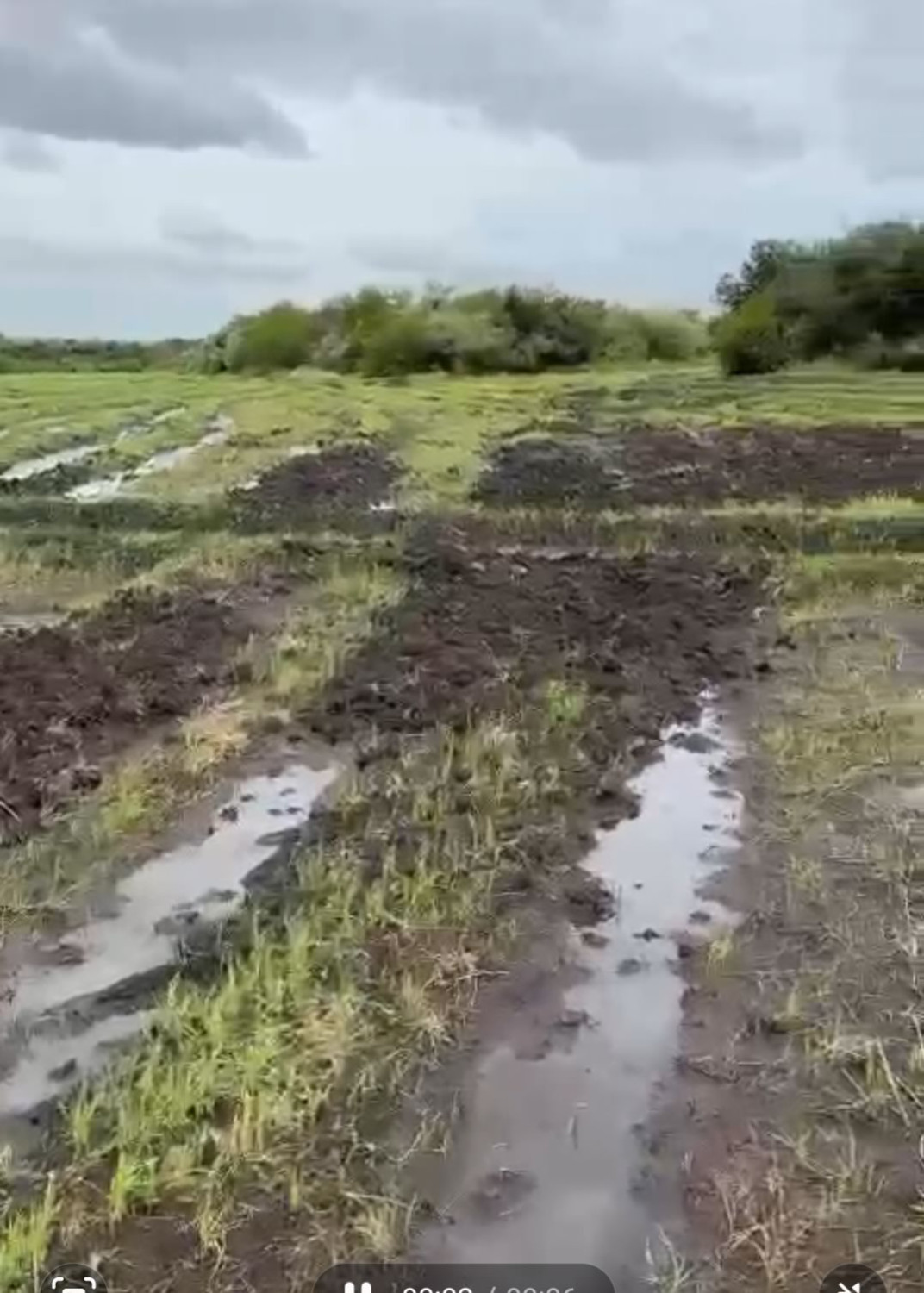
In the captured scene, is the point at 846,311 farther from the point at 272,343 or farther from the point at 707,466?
the point at 272,343

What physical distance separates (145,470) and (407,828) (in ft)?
41.6

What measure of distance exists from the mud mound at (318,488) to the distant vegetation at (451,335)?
1744cm

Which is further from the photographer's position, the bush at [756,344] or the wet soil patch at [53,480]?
the bush at [756,344]

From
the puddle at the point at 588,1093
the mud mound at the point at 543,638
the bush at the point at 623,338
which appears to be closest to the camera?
the puddle at the point at 588,1093

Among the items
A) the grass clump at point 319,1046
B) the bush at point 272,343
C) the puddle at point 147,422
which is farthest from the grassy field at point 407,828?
the bush at point 272,343

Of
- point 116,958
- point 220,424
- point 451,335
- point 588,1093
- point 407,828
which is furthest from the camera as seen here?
point 451,335

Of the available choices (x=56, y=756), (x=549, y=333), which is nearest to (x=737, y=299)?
(x=549, y=333)

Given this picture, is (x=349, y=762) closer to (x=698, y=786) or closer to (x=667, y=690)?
(x=698, y=786)

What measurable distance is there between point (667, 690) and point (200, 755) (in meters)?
2.82

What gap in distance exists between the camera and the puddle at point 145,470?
50.7ft

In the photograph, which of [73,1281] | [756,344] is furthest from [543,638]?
[756,344]

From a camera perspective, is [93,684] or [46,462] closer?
[93,684]

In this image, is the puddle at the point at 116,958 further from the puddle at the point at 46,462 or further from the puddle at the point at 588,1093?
the puddle at the point at 46,462

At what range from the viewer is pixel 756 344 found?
29359 millimetres
